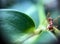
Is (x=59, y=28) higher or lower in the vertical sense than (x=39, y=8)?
lower

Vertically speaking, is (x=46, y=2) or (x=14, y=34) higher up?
(x=46, y=2)

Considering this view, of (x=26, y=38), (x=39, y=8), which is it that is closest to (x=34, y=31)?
(x=26, y=38)

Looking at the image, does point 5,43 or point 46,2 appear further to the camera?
point 46,2

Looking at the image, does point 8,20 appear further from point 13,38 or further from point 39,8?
point 39,8

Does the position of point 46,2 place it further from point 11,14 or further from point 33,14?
point 11,14

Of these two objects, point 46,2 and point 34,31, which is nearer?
point 34,31

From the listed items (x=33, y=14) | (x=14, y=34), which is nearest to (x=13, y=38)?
(x=14, y=34)

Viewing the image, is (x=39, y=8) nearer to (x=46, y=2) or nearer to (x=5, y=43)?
(x=46, y=2)

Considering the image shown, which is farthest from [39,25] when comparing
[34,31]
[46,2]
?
[46,2]
